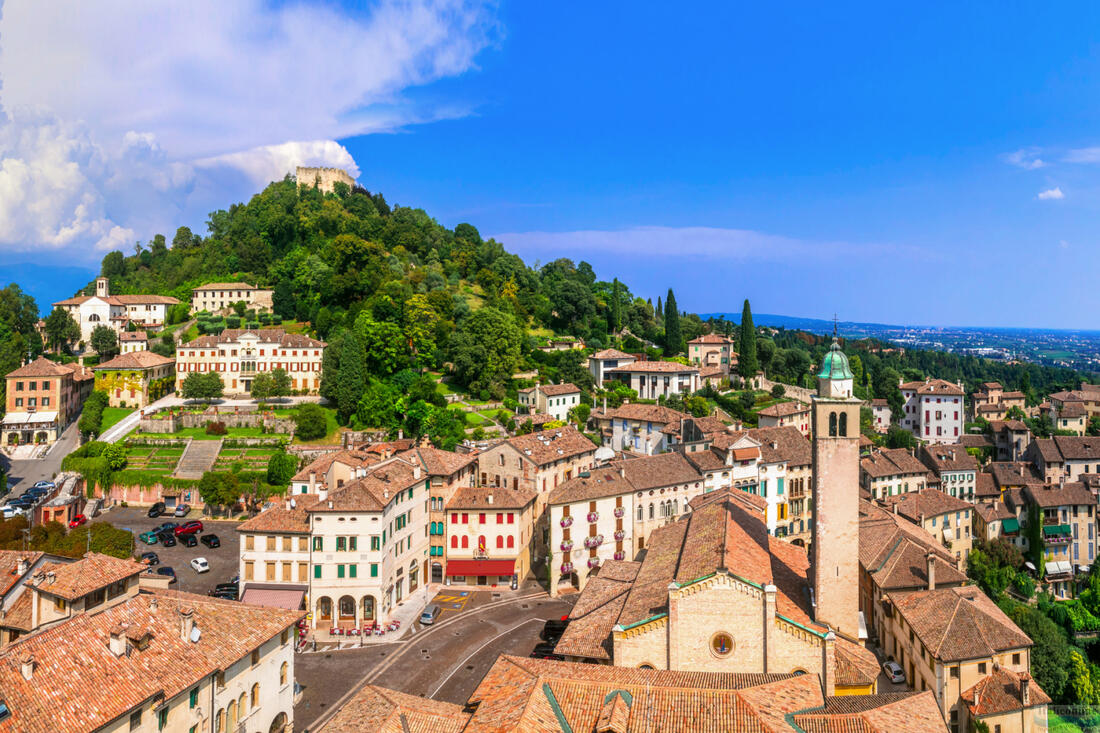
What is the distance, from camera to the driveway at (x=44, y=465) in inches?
2633

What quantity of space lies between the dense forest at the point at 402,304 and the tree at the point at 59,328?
2817 mm

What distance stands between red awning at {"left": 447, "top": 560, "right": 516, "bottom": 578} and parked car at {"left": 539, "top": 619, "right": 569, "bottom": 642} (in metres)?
7.19

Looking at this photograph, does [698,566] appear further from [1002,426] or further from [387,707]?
[1002,426]

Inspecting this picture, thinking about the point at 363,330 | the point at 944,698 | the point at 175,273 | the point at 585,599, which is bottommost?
the point at 944,698

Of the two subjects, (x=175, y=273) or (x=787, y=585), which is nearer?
(x=787, y=585)

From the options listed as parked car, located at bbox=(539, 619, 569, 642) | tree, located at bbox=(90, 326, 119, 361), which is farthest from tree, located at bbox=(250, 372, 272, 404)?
parked car, located at bbox=(539, 619, 569, 642)

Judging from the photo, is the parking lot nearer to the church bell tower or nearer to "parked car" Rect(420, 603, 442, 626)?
"parked car" Rect(420, 603, 442, 626)

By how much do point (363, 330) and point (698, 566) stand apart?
61.3 meters

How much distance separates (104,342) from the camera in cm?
9694

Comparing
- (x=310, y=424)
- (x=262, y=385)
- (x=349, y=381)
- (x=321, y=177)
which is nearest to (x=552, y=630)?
(x=310, y=424)

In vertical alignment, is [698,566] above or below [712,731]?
above

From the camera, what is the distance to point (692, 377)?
9369cm

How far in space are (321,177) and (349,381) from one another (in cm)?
8169

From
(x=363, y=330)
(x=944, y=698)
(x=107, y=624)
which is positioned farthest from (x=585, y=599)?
(x=363, y=330)
